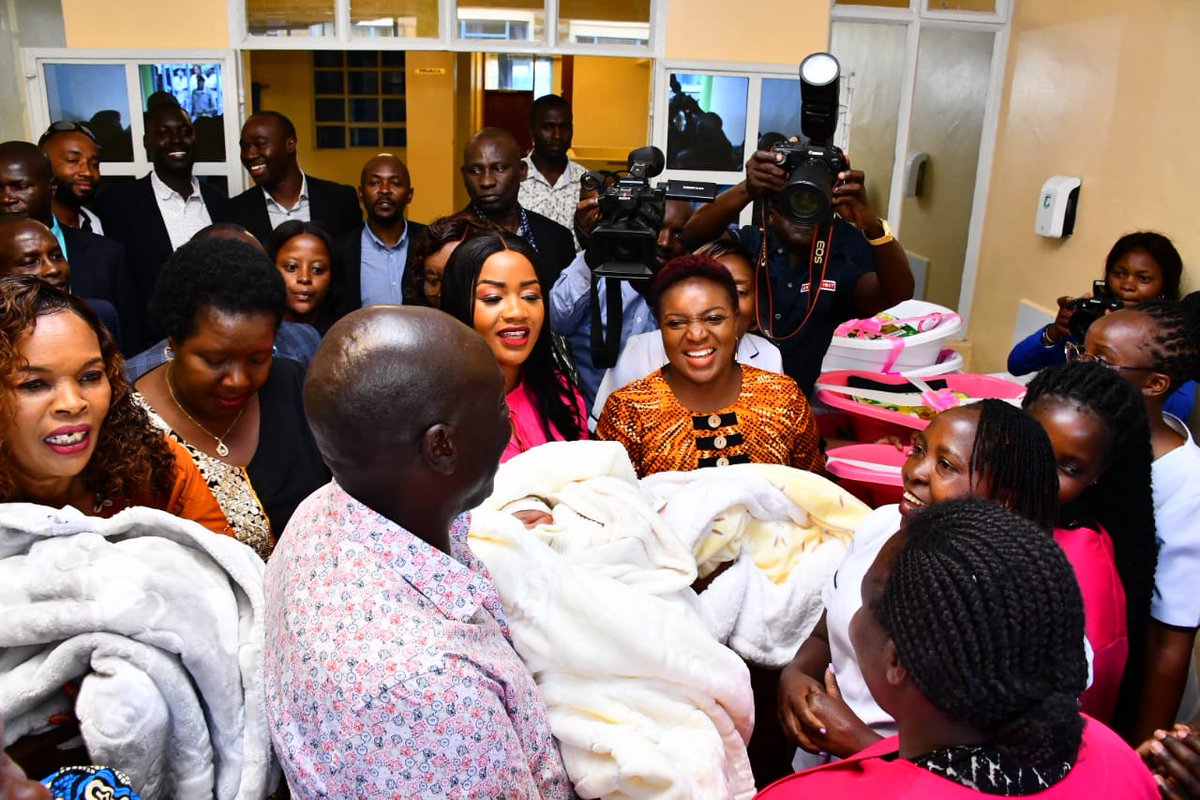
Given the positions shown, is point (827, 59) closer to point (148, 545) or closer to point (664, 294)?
point (664, 294)

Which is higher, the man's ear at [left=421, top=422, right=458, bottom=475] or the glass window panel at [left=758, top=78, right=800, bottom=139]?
the glass window panel at [left=758, top=78, right=800, bottom=139]

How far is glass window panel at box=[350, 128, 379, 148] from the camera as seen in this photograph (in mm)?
9461

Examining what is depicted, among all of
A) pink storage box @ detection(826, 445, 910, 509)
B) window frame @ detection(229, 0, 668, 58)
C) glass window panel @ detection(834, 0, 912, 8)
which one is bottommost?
pink storage box @ detection(826, 445, 910, 509)

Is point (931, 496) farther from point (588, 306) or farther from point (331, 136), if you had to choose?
point (331, 136)

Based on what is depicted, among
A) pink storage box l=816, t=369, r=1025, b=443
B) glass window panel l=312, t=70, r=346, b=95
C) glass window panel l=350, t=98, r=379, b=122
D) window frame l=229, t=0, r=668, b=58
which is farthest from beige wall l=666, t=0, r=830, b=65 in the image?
glass window panel l=312, t=70, r=346, b=95

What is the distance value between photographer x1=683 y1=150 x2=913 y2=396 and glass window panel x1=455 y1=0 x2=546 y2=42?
2359mm

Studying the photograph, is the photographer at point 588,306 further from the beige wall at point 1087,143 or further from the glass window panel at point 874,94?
the glass window panel at point 874,94

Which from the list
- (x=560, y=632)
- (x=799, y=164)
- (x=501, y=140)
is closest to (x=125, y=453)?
(x=560, y=632)

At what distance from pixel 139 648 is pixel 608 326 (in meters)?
1.89

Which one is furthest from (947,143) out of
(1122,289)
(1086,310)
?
(1086,310)

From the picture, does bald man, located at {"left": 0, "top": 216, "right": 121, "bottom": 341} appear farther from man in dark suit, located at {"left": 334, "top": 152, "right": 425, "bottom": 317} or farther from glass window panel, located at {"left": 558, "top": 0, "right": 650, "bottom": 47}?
glass window panel, located at {"left": 558, "top": 0, "right": 650, "bottom": 47}

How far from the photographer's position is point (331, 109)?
944 centimetres

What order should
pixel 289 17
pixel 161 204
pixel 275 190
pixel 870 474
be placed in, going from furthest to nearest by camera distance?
pixel 289 17 < pixel 275 190 < pixel 161 204 < pixel 870 474

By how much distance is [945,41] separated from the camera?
6.04 m
